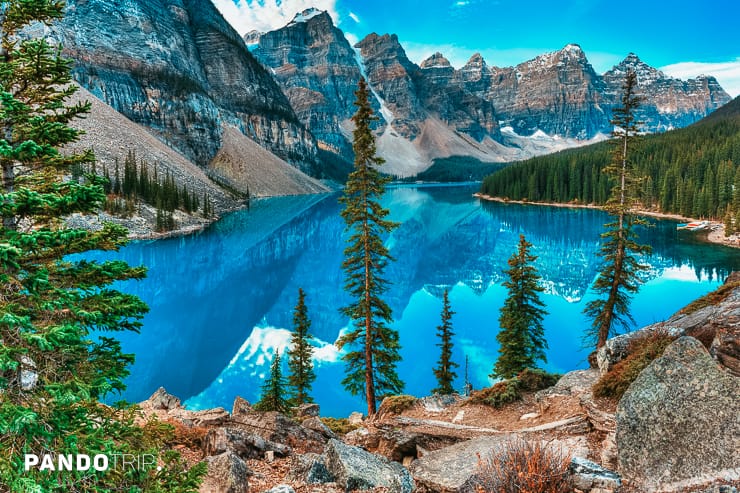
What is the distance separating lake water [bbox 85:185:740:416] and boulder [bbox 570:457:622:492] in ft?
59.8

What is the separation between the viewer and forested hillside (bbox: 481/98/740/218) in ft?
287

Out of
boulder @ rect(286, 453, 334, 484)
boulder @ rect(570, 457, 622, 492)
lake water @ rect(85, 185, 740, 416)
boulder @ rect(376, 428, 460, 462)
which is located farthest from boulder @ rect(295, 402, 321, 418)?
boulder @ rect(570, 457, 622, 492)

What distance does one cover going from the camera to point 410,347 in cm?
3023

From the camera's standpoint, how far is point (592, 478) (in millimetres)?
5789

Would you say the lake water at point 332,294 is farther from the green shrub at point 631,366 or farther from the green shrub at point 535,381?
the green shrub at point 631,366

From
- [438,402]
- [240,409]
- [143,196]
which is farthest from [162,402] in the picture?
[143,196]

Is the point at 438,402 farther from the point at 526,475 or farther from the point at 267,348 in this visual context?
the point at 267,348

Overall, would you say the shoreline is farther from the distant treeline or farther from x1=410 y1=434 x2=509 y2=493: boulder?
the distant treeline

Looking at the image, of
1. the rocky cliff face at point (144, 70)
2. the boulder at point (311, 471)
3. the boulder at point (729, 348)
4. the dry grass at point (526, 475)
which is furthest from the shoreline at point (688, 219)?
the rocky cliff face at point (144, 70)

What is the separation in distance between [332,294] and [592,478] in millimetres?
39373

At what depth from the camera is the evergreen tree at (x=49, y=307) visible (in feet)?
15.0

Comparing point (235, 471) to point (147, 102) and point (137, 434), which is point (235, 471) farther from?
point (147, 102)

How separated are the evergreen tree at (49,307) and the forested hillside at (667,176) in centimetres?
8323

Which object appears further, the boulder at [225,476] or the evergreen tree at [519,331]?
the evergreen tree at [519,331]
